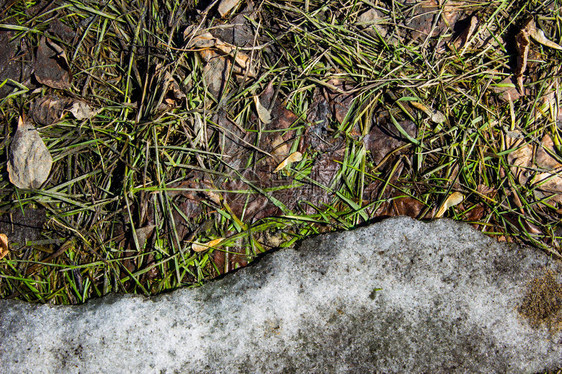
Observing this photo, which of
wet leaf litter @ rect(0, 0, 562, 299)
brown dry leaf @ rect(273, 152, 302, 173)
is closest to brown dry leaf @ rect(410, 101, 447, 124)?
wet leaf litter @ rect(0, 0, 562, 299)

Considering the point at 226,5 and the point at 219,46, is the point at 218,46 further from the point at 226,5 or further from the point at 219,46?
the point at 226,5

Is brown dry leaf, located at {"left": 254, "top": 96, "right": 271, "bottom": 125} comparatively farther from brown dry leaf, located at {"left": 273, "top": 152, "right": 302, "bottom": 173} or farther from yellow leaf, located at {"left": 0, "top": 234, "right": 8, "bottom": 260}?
yellow leaf, located at {"left": 0, "top": 234, "right": 8, "bottom": 260}

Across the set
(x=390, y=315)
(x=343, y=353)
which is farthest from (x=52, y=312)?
(x=390, y=315)

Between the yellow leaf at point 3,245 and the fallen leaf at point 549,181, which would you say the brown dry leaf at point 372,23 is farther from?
the yellow leaf at point 3,245

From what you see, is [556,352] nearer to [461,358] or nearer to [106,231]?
[461,358]

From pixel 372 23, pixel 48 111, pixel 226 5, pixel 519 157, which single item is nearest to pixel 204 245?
pixel 48 111

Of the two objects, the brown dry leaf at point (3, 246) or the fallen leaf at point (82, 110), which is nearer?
the brown dry leaf at point (3, 246)

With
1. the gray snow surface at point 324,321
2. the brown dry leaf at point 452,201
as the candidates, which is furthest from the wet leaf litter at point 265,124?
the gray snow surface at point 324,321
